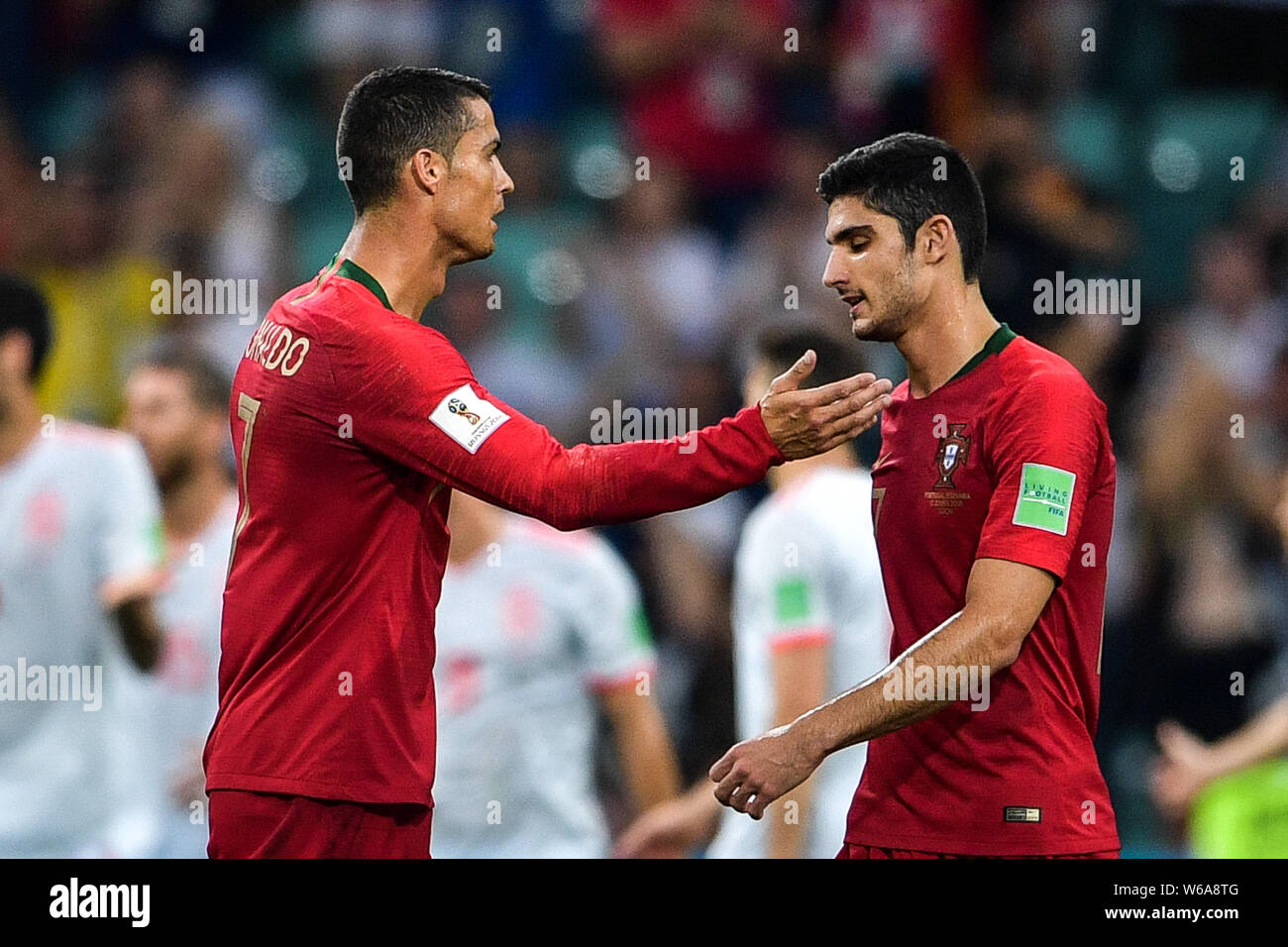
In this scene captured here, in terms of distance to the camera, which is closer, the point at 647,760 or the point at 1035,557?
the point at 1035,557

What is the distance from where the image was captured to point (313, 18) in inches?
279

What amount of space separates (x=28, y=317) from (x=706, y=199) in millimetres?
2729

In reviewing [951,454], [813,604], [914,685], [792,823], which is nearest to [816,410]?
[951,454]

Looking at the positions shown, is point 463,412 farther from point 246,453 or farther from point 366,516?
point 246,453

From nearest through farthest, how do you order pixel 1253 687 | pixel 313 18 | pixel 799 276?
pixel 1253 687, pixel 799 276, pixel 313 18

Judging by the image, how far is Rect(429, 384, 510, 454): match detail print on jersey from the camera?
2.89m

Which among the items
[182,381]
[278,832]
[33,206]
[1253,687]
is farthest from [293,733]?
[33,206]

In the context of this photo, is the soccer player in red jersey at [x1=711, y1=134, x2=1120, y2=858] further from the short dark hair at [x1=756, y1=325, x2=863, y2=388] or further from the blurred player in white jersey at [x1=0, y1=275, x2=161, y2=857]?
the blurred player in white jersey at [x1=0, y1=275, x2=161, y2=857]

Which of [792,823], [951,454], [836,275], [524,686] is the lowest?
[792,823]

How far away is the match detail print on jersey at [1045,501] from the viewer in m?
2.80

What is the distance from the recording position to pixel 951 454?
2.97 m

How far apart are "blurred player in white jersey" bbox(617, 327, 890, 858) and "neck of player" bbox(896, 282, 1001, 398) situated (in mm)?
1736
